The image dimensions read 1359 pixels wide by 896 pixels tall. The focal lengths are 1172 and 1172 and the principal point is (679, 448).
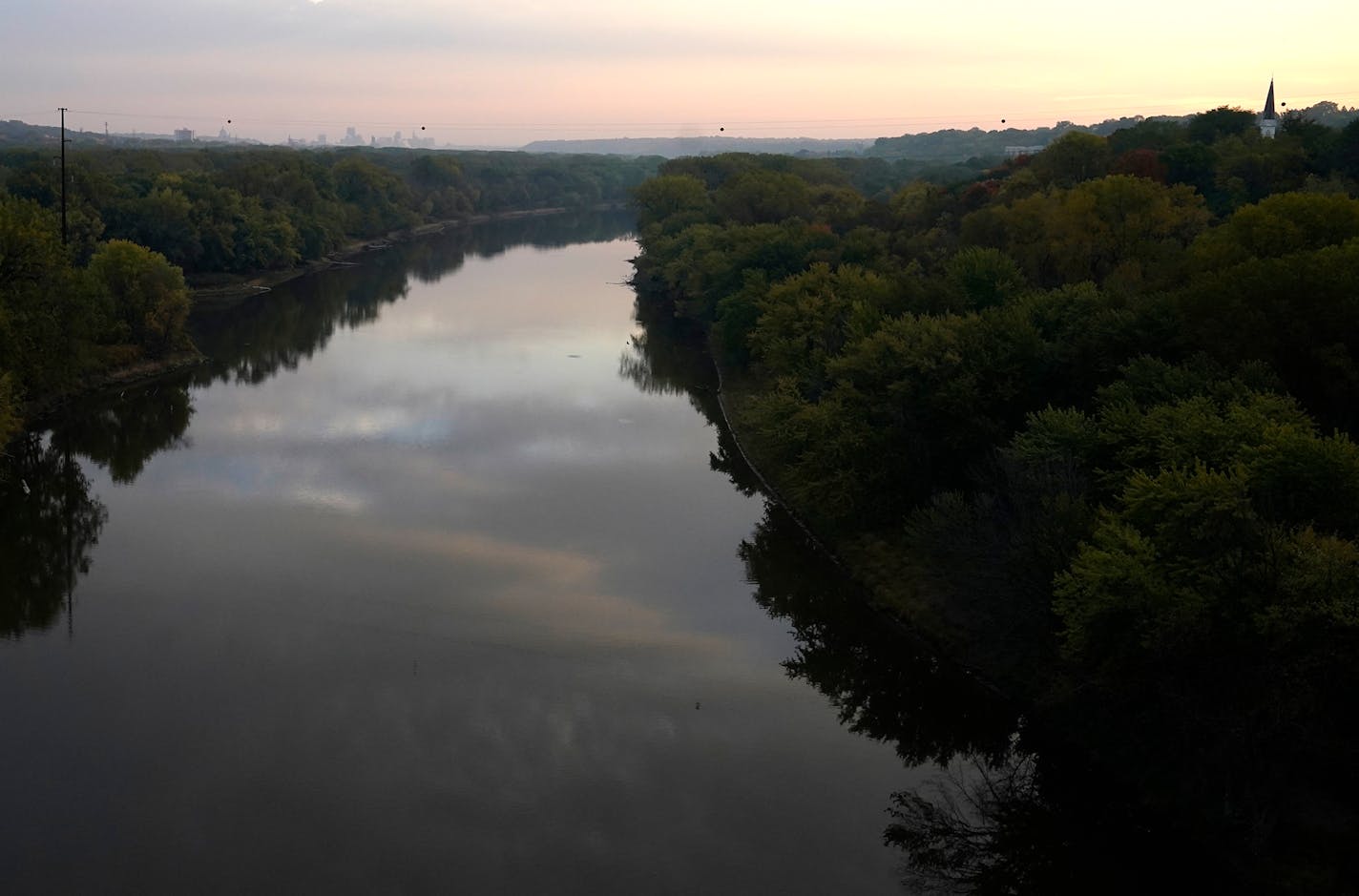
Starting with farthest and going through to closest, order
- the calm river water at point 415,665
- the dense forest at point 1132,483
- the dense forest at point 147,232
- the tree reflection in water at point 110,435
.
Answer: the dense forest at point 147,232, the tree reflection in water at point 110,435, the calm river water at point 415,665, the dense forest at point 1132,483

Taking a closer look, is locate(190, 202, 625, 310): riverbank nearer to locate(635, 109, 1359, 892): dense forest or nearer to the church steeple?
locate(635, 109, 1359, 892): dense forest

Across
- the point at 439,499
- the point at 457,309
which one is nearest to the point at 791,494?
the point at 439,499

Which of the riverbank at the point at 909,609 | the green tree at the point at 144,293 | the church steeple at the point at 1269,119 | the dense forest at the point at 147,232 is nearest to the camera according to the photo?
the riverbank at the point at 909,609

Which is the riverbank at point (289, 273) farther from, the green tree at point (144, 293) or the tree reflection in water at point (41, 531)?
the tree reflection in water at point (41, 531)

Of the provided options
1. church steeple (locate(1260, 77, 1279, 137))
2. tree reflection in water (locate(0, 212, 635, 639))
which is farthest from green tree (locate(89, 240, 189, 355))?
church steeple (locate(1260, 77, 1279, 137))

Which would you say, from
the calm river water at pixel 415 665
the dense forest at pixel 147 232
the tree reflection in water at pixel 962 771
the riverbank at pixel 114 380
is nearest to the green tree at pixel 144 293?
the dense forest at pixel 147 232

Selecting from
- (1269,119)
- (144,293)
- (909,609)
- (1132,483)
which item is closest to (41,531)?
(144,293)
